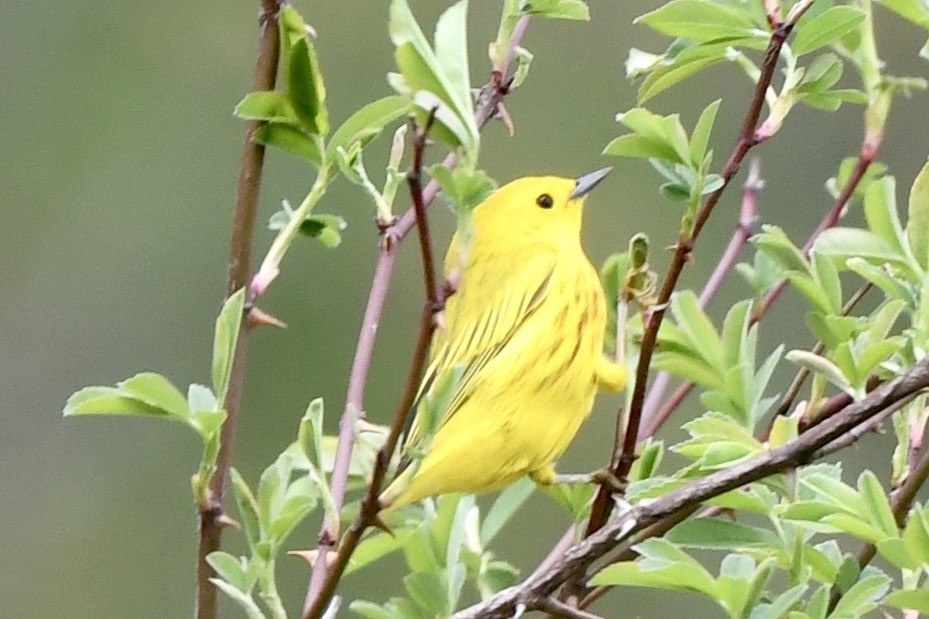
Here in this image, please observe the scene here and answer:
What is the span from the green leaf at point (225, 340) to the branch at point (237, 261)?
16 mm

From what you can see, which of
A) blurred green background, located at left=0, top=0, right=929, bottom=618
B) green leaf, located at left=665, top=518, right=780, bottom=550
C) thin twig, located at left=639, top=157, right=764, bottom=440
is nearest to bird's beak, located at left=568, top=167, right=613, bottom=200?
thin twig, located at left=639, top=157, right=764, bottom=440

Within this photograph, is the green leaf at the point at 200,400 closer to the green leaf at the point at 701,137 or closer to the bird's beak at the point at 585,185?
the green leaf at the point at 701,137

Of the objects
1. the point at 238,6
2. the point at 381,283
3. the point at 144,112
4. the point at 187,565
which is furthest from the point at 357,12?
the point at 381,283

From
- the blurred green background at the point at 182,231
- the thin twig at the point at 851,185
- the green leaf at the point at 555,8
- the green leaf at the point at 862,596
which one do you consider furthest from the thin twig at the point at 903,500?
the blurred green background at the point at 182,231

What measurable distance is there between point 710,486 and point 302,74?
218mm

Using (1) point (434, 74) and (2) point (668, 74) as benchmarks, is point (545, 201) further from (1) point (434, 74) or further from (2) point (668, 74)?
(1) point (434, 74)

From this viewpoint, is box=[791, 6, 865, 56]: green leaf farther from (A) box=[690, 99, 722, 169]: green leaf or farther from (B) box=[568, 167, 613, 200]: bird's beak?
(B) box=[568, 167, 613, 200]: bird's beak

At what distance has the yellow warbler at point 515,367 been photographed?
0.73m

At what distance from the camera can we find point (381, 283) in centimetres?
66

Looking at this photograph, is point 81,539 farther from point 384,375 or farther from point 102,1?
point 102,1

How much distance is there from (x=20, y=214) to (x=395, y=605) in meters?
1.71

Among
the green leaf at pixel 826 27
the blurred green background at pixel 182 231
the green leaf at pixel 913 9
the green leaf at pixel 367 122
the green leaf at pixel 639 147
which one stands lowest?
the blurred green background at pixel 182 231

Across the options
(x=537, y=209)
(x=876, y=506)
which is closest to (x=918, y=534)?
(x=876, y=506)

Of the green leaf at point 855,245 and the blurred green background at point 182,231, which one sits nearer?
the green leaf at point 855,245
